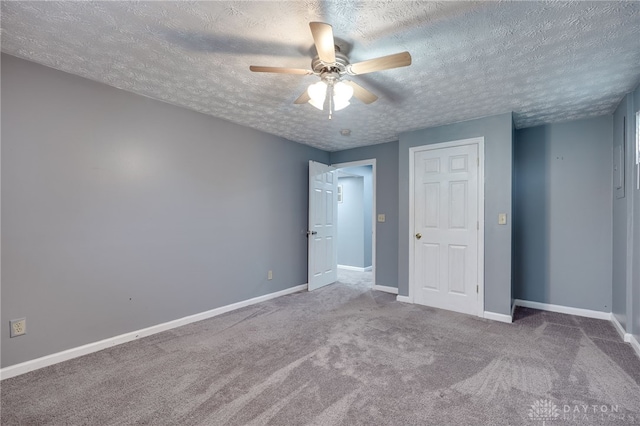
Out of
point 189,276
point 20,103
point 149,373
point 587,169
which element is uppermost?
point 20,103

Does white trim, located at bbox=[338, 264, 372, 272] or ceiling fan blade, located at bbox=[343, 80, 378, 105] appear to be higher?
ceiling fan blade, located at bbox=[343, 80, 378, 105]

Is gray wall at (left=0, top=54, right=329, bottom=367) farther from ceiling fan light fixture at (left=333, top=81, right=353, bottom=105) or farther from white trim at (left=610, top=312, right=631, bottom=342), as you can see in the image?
white trim at (left=610, top=312, right=631, bottom=342)

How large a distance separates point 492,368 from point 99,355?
10.7 feet

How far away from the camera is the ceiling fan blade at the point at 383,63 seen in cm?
172

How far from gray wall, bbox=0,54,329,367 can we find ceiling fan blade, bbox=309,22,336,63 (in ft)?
6.91

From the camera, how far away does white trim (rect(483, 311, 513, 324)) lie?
3.30 m

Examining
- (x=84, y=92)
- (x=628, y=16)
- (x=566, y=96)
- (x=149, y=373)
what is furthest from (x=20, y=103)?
(x=566, y=96)

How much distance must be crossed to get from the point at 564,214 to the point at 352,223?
3791 millimetres

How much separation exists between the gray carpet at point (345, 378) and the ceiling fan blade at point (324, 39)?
218 cm

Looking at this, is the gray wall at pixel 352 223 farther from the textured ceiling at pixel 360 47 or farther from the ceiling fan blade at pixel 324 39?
the ceiling fan blade at pixel 324 39

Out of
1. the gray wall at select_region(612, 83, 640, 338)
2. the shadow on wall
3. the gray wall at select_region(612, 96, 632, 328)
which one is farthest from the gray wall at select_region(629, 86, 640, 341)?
the shadow on wall

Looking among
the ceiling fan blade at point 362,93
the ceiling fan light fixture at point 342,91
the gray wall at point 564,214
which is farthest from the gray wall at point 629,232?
the ceiling fan light fixture at point 342,91

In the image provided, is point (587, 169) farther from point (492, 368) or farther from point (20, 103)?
point (20, 103)

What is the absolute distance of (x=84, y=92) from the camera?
2.54 meters
